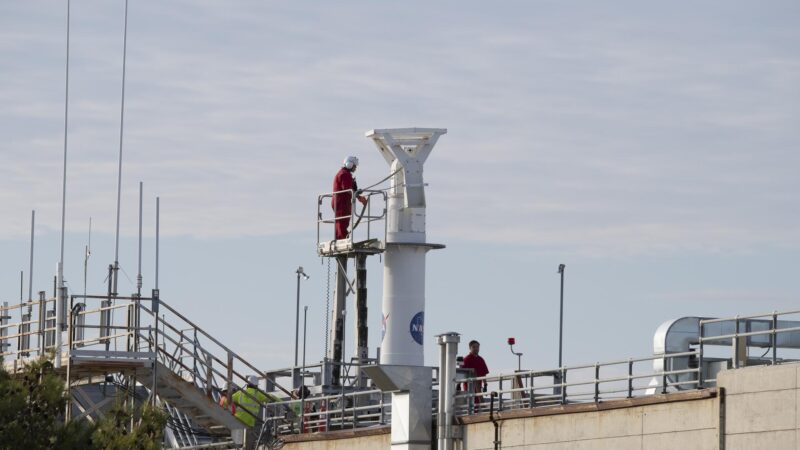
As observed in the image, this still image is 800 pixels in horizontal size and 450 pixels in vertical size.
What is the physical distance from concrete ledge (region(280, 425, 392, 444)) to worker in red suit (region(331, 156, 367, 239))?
15.3 ft

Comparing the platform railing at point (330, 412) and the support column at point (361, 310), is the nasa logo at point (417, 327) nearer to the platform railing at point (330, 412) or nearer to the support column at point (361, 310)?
the support column at point (361, 310)

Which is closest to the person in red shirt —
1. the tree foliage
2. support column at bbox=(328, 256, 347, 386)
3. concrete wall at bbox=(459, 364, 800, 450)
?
concrete wall at bbox=(459, 364, 800, 450)

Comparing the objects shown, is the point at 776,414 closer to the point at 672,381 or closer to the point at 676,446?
the point at 676,446

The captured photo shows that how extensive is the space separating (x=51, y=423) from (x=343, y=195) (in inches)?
568

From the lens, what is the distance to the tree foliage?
26.7 meters

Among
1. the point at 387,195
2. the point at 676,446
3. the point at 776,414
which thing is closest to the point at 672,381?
the point at 676,446

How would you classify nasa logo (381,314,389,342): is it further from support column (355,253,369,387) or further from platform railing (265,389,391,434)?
platform railing (265,389,391,434)

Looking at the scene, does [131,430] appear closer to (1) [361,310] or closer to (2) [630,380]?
(2) [630,380]

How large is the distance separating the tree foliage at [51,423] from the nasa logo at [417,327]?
11.6 m

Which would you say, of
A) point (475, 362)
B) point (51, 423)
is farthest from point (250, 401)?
point (51, 423)

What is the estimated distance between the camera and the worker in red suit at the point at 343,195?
40688mm

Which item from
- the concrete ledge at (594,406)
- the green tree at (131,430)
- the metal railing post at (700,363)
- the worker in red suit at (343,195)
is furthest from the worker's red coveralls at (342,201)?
the metal railing post at (700,363)

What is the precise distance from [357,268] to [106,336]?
19.3 feet

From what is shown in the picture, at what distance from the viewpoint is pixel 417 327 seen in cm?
3897
